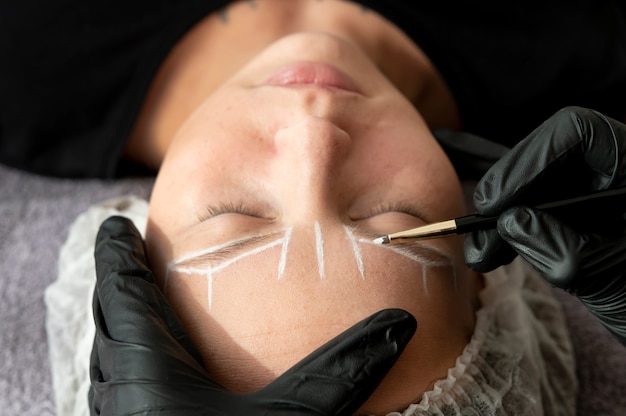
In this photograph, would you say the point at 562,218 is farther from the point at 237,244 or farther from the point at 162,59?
the point at 162,59

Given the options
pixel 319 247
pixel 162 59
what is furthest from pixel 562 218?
pixel 162 59

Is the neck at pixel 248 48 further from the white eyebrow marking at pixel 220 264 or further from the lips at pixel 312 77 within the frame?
the white eyebrow marking at pixel 220 264

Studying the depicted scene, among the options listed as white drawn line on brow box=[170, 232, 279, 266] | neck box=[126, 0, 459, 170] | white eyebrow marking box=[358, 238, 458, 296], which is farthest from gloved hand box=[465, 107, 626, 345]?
neck box=[126, 0, 459, 170]

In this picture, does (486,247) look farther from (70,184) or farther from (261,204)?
(70,184)

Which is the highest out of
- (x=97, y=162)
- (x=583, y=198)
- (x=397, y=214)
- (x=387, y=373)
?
(x=583, y=198)

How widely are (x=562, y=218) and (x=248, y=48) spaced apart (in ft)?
2.28

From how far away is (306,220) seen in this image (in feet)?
2.84

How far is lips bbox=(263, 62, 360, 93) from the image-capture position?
101 cm

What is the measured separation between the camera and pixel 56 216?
136 cm

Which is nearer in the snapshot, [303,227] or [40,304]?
[303,227]

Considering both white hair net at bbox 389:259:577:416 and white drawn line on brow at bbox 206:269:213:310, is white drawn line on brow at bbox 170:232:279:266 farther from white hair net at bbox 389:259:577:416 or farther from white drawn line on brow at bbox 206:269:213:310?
white hair net at bbox 389:259:577:416

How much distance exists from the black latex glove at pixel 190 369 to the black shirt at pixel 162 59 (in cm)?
60

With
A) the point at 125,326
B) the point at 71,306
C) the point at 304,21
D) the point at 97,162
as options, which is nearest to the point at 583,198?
the point at 125,326

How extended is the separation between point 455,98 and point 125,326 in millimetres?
855
